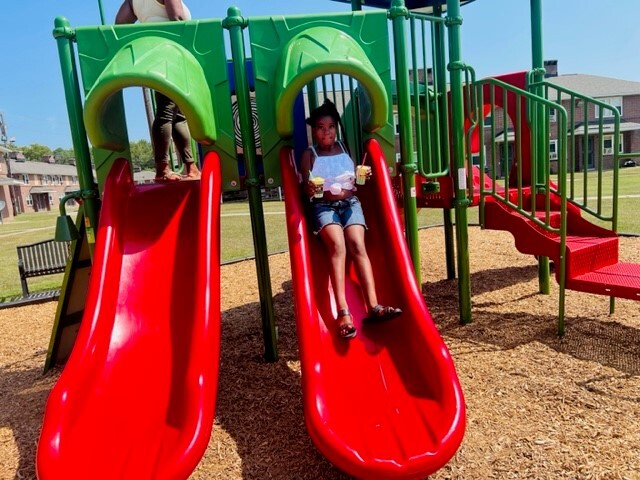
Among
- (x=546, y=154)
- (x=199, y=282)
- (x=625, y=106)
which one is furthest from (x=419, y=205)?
(x=625, y=106)

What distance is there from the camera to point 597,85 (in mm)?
46281

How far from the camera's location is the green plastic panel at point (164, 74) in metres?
3.38

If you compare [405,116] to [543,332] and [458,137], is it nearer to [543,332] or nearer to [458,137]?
[458,137]

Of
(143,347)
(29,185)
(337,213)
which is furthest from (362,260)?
(29,185)

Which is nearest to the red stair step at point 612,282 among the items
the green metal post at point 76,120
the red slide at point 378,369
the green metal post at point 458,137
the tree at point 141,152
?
the green metal post at point 458,137

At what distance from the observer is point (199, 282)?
311cm

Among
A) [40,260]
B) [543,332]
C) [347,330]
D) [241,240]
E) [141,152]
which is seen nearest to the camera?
[347,330]

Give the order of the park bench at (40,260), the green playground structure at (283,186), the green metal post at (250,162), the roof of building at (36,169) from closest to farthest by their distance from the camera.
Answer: the green playground structure at (283,186) → the green metal post at (250,162) → the park bench at (40,260) → the roof of building at (36,169)

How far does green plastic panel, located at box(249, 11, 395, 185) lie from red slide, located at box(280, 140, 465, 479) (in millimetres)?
314

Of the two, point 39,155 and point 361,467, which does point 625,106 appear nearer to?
point 361,467

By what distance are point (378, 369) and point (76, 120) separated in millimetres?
3132

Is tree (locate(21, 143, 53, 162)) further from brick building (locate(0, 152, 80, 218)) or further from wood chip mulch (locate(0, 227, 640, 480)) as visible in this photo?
wood chip mulch (locate(0, 227, 640, 480))

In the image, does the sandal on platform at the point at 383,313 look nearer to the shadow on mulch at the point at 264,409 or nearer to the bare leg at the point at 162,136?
the shadow on mulch at the point at 264,409

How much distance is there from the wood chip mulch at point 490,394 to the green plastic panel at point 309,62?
1.88 meters
